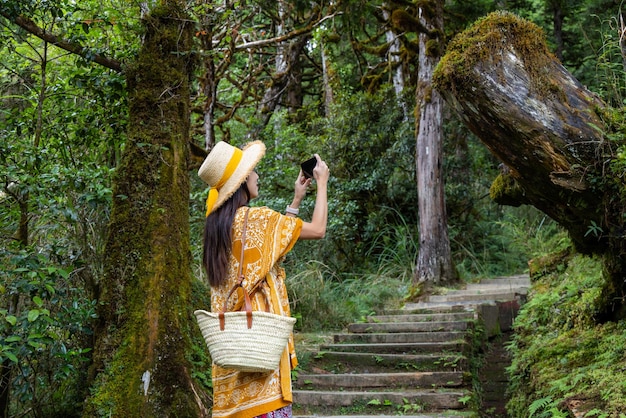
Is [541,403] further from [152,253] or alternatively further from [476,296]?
[476,296]

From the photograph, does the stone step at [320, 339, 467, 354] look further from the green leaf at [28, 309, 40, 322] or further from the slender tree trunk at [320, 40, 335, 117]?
the slender tree trunk at [320, 40, 335, 117]

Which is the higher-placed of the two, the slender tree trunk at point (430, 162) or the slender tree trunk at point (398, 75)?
the slender tree trunk at point (398, 75)

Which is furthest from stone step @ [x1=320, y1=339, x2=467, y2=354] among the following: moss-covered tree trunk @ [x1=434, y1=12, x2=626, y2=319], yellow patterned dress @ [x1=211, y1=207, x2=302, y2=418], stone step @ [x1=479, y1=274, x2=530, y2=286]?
stone step @ [x1=479, y1=274, x2=530, y2=286]

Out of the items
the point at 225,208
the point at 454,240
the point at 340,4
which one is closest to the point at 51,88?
the point at 225,208

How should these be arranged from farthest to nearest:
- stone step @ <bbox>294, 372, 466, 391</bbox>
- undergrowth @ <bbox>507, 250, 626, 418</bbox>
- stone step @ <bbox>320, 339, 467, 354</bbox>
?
stone step @ <bbox>320, 339, 467, 354</bbox> < stone step @ <bbox>294, 372, 466, 391</bbox> < undergrowth @ <bbox>507, 250, 626, 418</bbox>

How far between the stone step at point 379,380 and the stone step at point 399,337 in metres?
1.12

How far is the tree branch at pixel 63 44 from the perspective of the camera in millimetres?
5578

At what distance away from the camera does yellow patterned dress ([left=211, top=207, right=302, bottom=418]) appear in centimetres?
321

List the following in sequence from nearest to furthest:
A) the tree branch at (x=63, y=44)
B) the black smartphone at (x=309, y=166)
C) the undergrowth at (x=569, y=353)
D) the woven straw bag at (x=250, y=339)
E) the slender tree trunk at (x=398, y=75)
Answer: the woven straw bag at (x=250, y=339) → the black smartphone at (x=309, y=166) → the undergrowth at (x=569, y=353) → the tree branch at (x=63, y=44) → the slender tree trunk at (x=398, y=75)

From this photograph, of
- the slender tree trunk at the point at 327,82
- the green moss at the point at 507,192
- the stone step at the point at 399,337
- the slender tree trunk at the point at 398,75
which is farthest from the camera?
the slender tree trunk at the point at 327,82

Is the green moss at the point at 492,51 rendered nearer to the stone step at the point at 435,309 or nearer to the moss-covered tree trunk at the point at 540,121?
the moss-covered tree trunk at the point at 540,121

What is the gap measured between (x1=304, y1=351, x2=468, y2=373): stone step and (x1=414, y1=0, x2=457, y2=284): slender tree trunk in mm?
4224

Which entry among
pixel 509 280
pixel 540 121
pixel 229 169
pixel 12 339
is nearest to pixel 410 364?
pixel 540 121

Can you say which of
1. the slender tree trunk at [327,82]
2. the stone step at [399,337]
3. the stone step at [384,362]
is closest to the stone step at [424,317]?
the stone step at [399,337]
